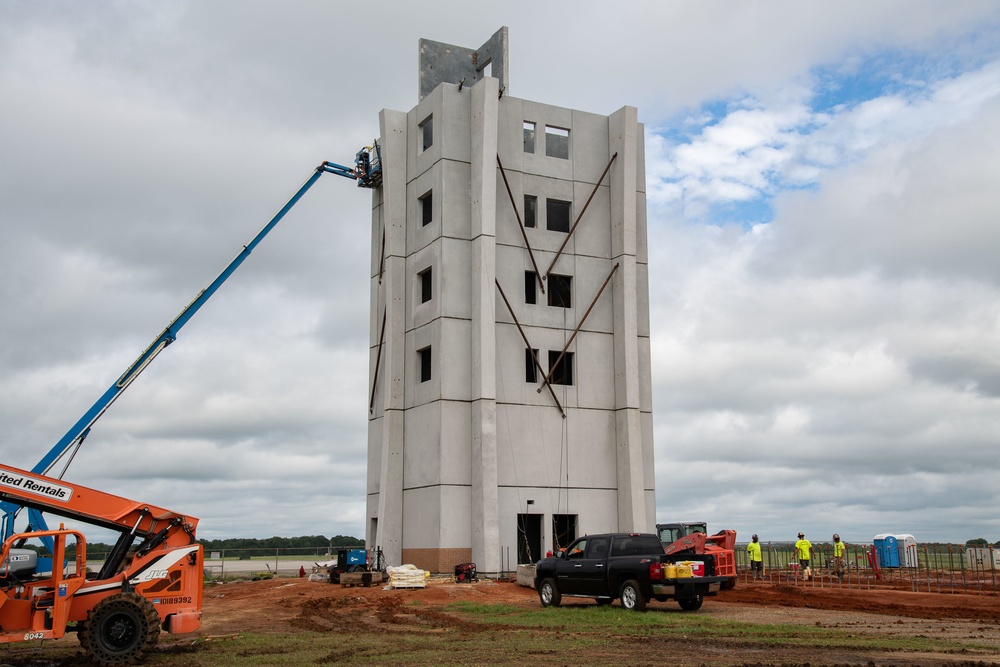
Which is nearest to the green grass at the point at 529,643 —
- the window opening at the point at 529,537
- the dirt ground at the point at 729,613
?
the dirt ground at the point at 729,613

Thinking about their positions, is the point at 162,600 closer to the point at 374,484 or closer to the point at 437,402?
the point at 437,402

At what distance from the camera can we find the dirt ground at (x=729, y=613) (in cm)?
1554

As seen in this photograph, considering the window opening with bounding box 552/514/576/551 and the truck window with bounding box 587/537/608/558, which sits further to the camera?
the window opening with bounding box 552/514/576/551

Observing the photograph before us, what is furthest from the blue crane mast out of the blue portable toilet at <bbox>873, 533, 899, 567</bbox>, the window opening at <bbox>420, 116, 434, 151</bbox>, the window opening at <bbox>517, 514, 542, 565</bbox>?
the blue portable toilet at <bbox>873, 533, 899, 567</bbox>

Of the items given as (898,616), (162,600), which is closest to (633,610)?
(898,616)

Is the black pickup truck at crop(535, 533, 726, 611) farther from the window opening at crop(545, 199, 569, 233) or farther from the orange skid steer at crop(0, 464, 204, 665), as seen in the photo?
the window opening at crop(545, 199, 569, 233)

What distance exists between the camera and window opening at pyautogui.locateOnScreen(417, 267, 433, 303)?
4075cm

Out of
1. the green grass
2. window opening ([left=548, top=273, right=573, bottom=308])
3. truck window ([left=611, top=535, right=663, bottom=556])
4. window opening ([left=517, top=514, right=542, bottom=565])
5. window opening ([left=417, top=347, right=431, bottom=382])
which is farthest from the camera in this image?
window opening ([left=548, top=273, right=573, bottom=308])

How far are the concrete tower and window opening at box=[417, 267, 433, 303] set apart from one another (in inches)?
2.7

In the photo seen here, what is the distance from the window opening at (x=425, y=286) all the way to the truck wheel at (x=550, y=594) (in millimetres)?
17330

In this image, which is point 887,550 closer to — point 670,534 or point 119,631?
point 670,534

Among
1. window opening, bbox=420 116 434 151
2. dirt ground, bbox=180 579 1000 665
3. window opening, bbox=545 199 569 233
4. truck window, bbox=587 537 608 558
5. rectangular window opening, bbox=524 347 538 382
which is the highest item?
window opening, bbox=420 116 434 151

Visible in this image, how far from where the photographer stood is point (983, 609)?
81.3ft

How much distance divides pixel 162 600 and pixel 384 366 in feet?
84.0
